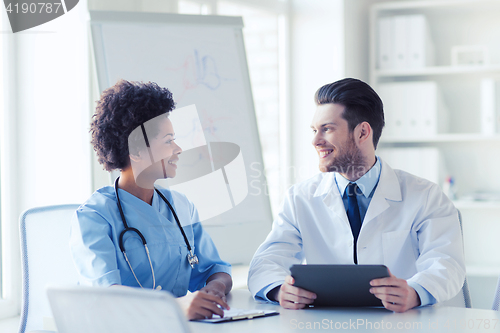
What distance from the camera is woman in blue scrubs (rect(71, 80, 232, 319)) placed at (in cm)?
124

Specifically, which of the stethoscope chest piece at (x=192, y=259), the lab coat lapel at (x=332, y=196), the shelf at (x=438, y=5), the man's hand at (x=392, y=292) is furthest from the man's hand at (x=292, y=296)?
the shelf at (x=438, y=5)

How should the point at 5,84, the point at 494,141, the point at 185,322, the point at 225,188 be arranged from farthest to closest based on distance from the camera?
the point at 494,141
the point at 225,188
the point at 5,84
the point at 185,322

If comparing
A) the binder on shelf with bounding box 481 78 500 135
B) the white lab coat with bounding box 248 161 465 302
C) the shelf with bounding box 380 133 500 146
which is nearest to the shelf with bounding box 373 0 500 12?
the binder on shelf with bounding box 481 78 500 135

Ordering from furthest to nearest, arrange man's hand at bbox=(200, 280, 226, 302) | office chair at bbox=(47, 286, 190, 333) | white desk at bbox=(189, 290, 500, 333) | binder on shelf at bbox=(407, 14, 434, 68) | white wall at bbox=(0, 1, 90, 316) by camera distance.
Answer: binder on shelf at bbox=(407, 14, 434, 68) < white wall at bbox=(0, 1, 90, 316) < man's hand at bbox=(200, 280, 226, 302) < white desk at bbox=(189, 290, 500, 333) < office chair at bbox=(47, 286, 190, 333)

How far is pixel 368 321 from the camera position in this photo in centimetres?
111

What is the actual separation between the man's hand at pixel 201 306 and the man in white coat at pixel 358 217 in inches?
7.9

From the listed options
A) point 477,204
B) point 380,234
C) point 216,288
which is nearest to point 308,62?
point 477,204

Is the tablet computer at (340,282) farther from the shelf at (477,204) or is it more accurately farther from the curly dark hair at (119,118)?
the shelf at (477,204)

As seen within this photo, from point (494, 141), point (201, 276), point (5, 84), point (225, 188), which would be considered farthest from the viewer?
point (494, 141)

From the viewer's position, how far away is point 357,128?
164 cm

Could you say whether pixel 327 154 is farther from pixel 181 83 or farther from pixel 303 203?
pixel 181 83

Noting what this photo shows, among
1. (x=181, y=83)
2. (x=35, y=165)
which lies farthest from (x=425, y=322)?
(x=35, y=165)

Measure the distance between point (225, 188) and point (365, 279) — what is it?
0.98m

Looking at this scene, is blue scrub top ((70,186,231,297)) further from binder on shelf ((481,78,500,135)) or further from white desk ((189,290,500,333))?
binder on shelf ((481,78,500,135))
